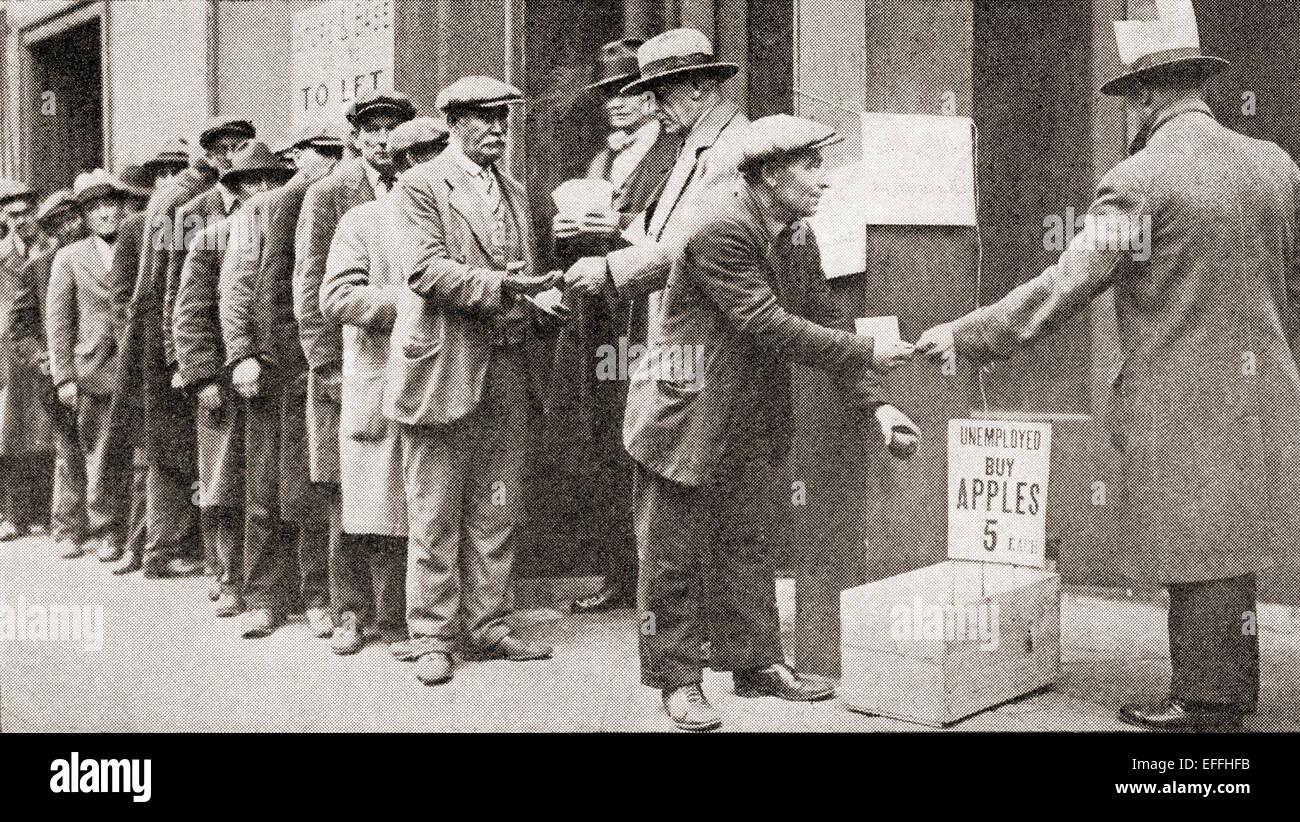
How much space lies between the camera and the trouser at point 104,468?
5711 millimetres

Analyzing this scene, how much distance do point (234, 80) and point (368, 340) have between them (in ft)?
4.02

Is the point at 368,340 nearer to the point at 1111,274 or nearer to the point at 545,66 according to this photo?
the point at 545,66

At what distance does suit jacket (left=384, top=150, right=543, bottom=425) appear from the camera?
4250 millimetres

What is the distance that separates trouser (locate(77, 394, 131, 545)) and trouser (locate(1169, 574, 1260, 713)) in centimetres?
375

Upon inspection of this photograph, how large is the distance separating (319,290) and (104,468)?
61.5 inches

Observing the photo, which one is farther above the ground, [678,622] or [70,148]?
[70,148]

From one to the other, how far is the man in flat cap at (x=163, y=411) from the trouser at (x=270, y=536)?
475 millimetres

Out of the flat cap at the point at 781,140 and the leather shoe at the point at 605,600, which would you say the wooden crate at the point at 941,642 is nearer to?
the leather shoe at the point at 605,600

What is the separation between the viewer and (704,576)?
4059 millimetres

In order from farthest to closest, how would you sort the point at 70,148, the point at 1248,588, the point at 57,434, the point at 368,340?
the point at 57,434 < the point at 70,148 < the point at 368,340 < the point at 1248,588

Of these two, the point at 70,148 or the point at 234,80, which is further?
the point at 70,148

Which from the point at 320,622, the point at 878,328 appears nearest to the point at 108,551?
the point at 320,622

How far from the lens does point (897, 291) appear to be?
4.17 metres
